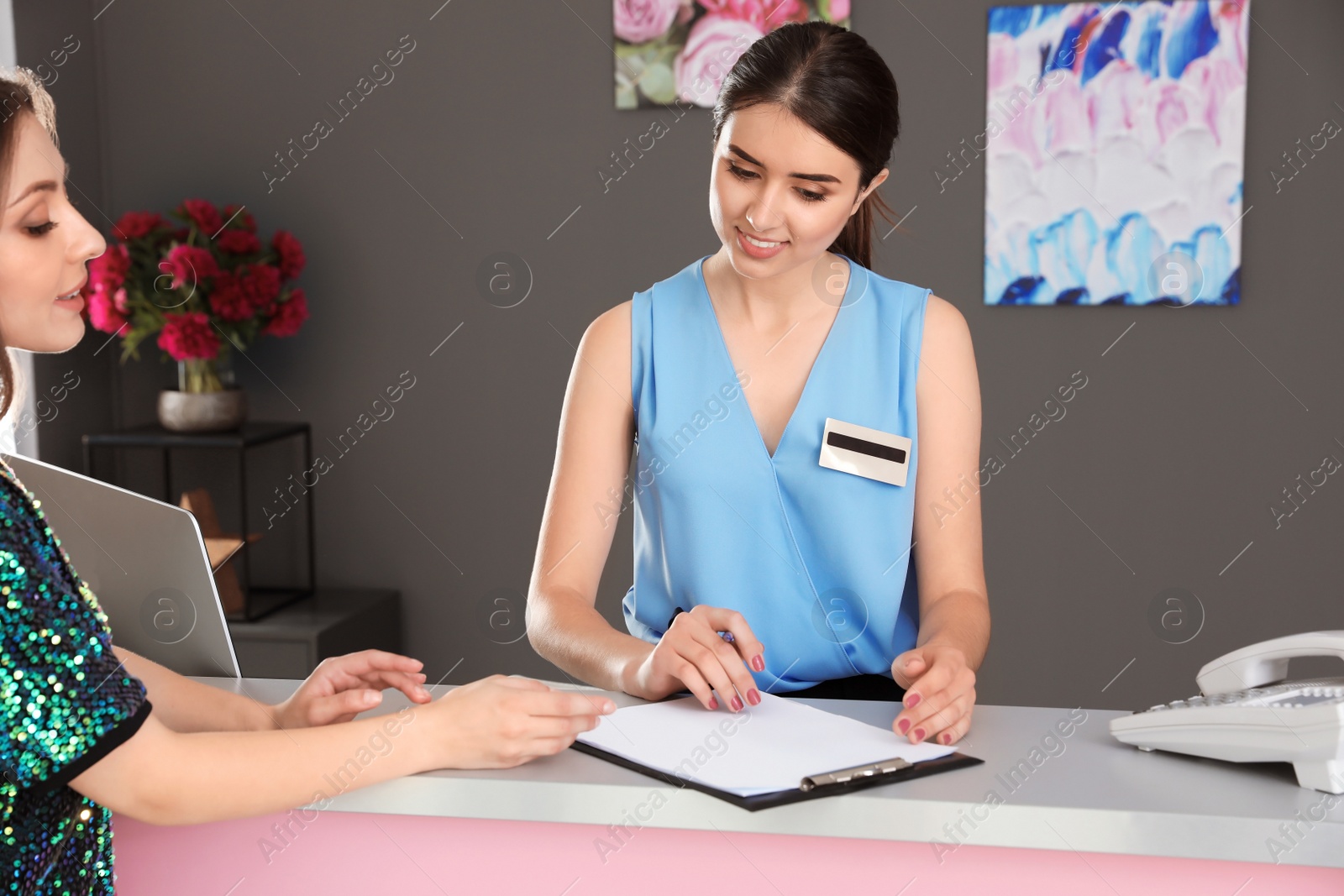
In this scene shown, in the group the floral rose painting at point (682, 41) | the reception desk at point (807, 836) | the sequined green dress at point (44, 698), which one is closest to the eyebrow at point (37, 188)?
the sequined green dress at point (44, 698)

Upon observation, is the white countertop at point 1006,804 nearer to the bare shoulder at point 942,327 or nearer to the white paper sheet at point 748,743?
the white paper sheet at point 748,743

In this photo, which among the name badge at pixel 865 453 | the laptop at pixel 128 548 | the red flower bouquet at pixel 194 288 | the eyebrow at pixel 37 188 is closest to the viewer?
the eyebrow at pixel 37 188

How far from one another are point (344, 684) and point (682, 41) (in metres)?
2.72

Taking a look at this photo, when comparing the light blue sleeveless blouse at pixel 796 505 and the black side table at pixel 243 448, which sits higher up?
the light blue sleeveless blouse at pixel 796 505

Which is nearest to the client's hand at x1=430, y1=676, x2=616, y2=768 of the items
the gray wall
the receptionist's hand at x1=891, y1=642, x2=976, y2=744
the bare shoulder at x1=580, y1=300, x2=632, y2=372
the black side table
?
the receptionist's hand at x1=891, y1=642, x2=976, y2=744

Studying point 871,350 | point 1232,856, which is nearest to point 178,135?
point 871,350

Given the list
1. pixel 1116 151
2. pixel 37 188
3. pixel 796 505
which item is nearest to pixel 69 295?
pixel 37 188

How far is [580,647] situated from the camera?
154 cm

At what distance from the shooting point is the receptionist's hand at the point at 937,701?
1182 millimetres

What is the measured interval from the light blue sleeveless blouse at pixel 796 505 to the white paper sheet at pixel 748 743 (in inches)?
17.0

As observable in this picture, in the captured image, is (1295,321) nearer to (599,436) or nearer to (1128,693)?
(1128,693)

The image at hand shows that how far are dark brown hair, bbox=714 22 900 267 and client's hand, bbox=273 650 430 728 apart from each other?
2.93 ft

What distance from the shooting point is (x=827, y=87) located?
1598mm

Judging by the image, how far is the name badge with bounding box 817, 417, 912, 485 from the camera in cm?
173
